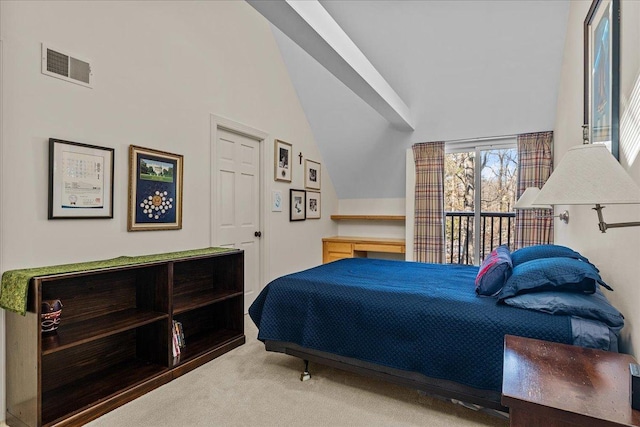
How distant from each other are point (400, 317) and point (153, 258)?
5.88 ft

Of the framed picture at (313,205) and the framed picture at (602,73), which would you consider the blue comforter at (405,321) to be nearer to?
A: the framed picture at (602,73)

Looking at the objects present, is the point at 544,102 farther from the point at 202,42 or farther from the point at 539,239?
the point at 202,42

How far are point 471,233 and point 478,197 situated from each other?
52 cm

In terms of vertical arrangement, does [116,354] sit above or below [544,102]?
below

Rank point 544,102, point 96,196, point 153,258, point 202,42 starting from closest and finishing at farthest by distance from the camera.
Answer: point 96,196
point 153,258
point 202,42
point 544,102

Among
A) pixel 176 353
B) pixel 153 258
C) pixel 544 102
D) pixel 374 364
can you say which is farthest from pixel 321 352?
pixel 544 102

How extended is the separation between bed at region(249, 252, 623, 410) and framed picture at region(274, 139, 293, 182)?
6.13ft

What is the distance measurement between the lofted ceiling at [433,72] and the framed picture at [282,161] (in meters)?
0.82

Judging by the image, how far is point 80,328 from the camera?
209cm

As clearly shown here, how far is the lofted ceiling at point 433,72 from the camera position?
326 centimetres

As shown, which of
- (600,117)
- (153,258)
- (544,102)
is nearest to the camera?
(600,117)

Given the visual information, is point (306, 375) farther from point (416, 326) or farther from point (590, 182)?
point (590, 182)

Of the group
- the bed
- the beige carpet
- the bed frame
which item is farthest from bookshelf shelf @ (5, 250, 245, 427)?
the bed frame

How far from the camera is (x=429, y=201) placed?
4660 mm
